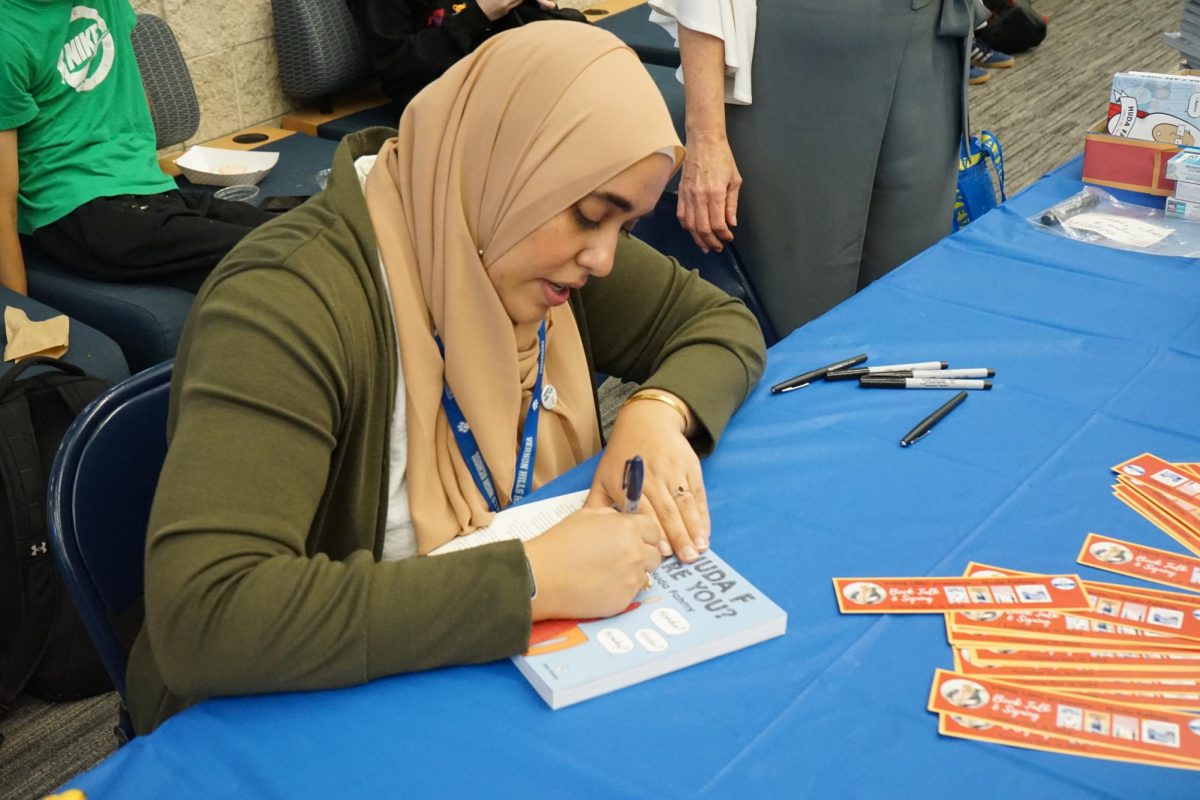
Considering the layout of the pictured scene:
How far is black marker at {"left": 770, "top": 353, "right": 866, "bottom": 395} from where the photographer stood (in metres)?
1.61

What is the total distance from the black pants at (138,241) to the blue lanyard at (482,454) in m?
1.36

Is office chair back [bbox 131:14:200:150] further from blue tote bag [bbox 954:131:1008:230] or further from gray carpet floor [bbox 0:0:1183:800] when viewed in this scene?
blue tote bag [bbox 954:131:1008:230]

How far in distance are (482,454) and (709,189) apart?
1061 mm

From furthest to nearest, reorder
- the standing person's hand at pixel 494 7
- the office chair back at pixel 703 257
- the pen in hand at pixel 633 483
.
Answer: the standing person's hand at pixel 494 7
the office chair back at pixel 703 257
the pen in hand at pixel 633 483

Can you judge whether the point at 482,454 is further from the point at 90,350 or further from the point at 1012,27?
the point at 1012,27

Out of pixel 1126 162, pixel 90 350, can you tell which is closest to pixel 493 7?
pixel 90 350

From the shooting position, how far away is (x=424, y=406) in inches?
52.5

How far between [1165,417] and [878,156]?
100 centimetres

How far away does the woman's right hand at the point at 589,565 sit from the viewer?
1.11 metres

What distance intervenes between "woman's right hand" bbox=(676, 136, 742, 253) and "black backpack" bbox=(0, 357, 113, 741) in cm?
121

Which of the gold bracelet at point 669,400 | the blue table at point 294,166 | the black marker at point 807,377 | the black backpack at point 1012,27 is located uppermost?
the gold bracelet at point 669,400

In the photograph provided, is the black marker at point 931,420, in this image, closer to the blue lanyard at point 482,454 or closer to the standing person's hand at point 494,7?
the blue lanyard at point 482,454

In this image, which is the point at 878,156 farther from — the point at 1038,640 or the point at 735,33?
the point at 1038,640

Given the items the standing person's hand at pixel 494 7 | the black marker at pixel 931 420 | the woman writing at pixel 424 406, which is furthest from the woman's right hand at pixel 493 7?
the black marker at pixel 931 420
